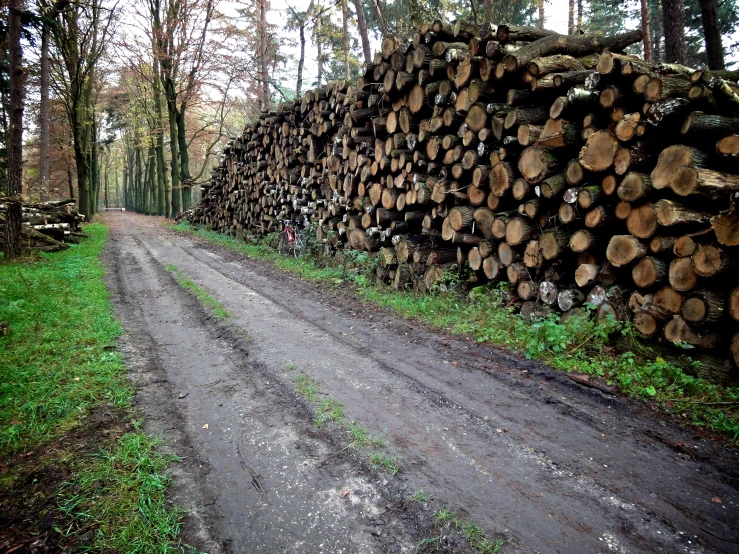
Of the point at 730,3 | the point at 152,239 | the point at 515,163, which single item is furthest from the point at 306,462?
the point at 730,3

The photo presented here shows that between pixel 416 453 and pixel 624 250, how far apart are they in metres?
3.03

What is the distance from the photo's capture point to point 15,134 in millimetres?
9531

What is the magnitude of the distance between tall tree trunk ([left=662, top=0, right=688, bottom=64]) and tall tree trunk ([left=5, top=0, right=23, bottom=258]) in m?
14.0

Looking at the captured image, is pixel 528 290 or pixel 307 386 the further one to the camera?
pixel 528 290

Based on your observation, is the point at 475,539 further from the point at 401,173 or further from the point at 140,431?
the point at 401,173

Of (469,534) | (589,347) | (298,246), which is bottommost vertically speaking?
(469,534)

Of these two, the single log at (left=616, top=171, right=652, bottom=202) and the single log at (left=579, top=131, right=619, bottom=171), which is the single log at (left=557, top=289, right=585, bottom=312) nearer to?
the single log at (left=616, top=171, right=652, bottom=202)

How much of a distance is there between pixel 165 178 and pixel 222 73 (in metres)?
11.0

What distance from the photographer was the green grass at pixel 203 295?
619cm

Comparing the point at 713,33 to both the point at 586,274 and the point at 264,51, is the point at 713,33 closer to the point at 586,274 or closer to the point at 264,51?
the point at 586,274

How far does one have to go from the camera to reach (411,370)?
4.39m

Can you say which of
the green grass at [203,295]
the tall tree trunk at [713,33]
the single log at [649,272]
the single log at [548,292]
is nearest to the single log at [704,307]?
the single log at [649,272]

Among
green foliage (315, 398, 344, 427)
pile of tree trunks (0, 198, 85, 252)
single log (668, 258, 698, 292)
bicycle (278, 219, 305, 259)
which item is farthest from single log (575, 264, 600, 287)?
pile of tree trunks (0, 198, 85, 252)

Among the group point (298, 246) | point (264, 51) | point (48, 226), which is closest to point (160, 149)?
point (264, 51)
